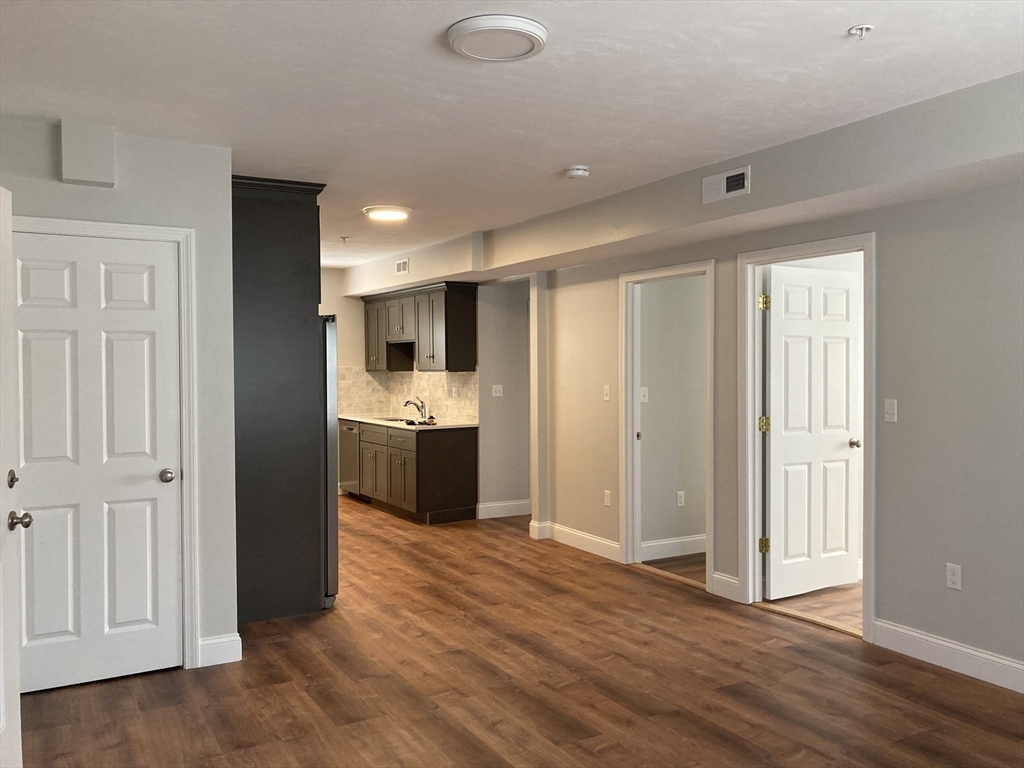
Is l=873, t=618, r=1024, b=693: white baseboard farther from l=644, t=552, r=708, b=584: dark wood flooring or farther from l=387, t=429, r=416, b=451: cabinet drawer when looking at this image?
l=387, t=429, r=416, b=451: cabinet drawer

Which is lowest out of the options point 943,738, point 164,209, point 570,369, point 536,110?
point 943,738

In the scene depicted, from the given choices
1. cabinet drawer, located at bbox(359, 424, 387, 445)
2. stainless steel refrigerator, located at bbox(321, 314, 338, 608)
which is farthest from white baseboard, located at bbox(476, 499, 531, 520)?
stainless steel refrigerator, located at bbox(321, 314, 338, 608)

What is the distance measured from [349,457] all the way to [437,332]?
195cm

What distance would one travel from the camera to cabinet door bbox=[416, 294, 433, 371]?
26.2 feet

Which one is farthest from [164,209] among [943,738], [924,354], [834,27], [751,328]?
[943,738]

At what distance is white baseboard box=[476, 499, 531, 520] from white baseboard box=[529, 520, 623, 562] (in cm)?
84

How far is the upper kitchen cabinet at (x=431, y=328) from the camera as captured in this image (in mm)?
7715

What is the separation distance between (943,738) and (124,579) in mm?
3544

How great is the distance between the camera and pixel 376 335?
9.19 meters

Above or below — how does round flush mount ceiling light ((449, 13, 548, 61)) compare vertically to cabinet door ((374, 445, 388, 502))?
above

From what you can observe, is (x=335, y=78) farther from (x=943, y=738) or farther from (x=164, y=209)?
(x=943, y=738)

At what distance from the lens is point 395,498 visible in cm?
778

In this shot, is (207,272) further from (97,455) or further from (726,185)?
(726,185)

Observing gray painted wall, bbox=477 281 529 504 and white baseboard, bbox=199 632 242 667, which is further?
gray painted wall, bbox=477 281 529 504
